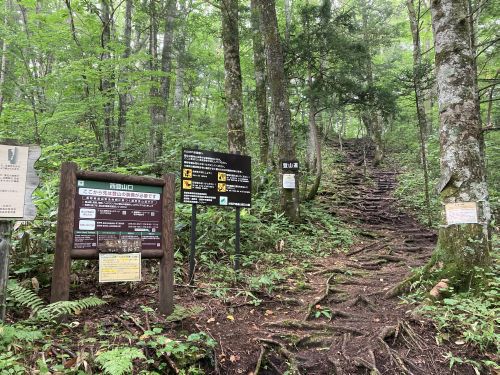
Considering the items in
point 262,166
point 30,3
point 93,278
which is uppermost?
point 30,3

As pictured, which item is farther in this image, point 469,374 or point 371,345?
point 371,345

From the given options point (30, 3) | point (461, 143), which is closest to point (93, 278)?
point (461, 143)

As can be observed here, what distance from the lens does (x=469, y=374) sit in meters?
3.38

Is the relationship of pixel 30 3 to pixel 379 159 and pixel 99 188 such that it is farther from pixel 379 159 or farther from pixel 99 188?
Answer: pixel 379 159

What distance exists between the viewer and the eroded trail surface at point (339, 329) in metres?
3.55

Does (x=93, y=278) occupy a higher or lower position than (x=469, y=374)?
higher

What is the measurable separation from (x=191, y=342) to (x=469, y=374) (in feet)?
9.01

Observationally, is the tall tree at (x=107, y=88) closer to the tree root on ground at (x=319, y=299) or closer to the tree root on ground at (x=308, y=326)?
the tree root on ground at (x=319, y=299)

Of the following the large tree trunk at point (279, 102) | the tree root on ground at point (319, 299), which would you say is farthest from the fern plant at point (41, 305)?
the large tree trunk at point (279, 102)

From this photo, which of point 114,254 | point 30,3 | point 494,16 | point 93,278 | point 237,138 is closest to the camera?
point 114,254

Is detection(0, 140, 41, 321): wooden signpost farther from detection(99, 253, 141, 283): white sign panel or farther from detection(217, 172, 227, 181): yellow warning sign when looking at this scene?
detection(217, 172, 227, 181): yellow warning sign

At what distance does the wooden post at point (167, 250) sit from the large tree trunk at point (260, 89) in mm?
7760

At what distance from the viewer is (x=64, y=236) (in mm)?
3787

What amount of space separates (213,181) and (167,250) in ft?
6.20
